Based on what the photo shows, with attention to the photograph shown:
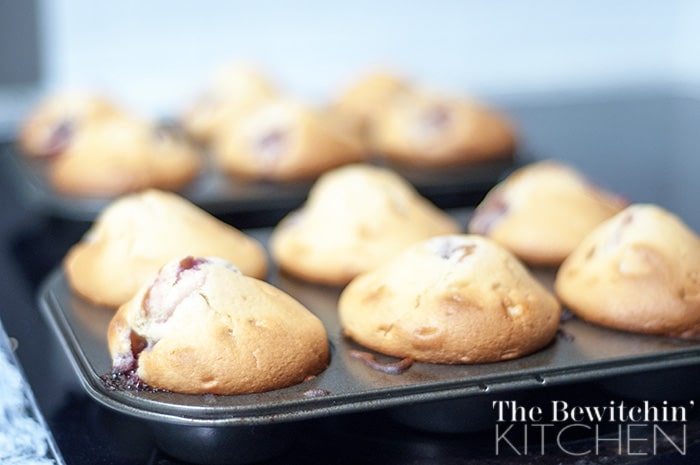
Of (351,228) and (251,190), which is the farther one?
(251,190)

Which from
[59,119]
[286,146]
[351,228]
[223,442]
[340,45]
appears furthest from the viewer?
[340,45]

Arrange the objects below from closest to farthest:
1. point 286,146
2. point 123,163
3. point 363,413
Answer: point 363,413, point 123,163, point 286,146

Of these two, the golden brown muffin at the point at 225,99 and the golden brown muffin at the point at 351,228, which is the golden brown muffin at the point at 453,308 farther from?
the golden brown muffin at the point at 225,99

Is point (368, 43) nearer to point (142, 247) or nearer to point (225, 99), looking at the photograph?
point (225, 99)

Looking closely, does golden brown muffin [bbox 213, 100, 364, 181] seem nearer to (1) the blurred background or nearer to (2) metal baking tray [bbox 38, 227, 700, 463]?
(1) the blurred background

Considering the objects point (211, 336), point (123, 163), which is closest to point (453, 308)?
point (211, 336)

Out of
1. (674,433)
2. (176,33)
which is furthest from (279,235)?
(176,33)

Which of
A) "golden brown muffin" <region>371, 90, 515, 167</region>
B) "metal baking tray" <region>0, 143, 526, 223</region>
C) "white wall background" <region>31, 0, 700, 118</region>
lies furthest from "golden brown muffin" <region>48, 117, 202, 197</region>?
"white wall background" <region>31, 0, 700, 118</region>
